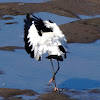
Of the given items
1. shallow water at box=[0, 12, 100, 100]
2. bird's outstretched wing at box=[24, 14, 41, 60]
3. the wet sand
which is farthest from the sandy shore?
bird's outstretched wing at box=[24, 14, 41, 60]

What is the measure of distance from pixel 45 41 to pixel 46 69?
1.70m

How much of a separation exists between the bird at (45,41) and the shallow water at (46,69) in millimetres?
415

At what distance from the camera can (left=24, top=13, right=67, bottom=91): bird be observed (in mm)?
7070

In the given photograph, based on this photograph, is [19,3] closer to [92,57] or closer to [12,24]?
[12,24]

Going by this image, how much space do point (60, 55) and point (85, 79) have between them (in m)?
1.29

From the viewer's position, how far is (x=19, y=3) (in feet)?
47.5

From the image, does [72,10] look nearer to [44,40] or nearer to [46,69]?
[46,69]

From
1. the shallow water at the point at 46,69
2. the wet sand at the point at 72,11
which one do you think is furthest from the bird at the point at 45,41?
the wet sand at the point at 72,11

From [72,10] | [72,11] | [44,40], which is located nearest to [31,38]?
[44,40]

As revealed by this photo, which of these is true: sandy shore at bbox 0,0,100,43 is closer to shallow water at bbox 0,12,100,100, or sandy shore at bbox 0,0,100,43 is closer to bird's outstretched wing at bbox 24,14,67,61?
shallow water at bbox 0,12,100,100

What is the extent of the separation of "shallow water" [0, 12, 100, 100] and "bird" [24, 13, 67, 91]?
0.41m

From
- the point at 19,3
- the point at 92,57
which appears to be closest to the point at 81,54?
the point at 92,57

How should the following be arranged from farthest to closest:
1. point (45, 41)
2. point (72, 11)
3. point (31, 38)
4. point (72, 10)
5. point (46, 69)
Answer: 1. point (72, 10)
2. point (72, 11)
3. point (46, 69)
4. point (31, 38)
5. point (45, 41)

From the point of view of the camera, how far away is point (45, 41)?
279 inches
